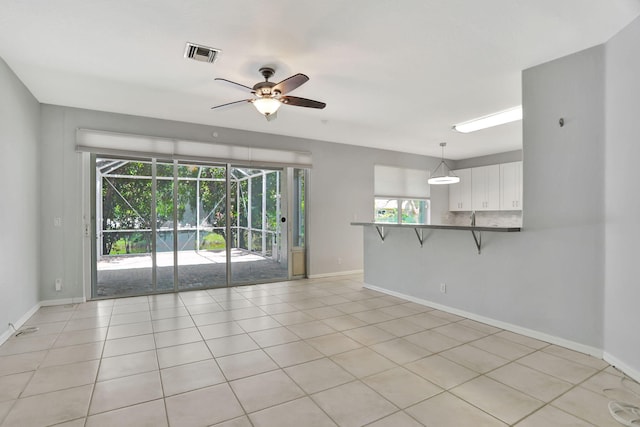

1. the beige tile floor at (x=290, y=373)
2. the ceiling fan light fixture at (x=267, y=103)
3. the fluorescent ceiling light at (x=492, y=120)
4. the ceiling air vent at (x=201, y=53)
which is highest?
the ceiling air vent at (x=201, y=53)

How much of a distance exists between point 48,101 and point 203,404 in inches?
172

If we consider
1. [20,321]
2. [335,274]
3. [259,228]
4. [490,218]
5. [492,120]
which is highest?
[492,120]

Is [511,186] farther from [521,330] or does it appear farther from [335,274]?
[521,330]

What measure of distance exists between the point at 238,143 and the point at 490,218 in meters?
6.10

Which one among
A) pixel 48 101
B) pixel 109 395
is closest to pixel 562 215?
pixel 109 395

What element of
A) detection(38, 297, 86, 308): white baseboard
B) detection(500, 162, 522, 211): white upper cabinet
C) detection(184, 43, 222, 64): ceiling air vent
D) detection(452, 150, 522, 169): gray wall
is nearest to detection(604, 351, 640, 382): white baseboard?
detection(184, 43, 222, 64): ceiling air vent

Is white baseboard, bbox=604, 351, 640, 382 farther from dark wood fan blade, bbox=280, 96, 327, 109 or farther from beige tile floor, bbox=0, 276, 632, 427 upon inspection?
dark wood fan blade, bbox=280, 96, 327, 109

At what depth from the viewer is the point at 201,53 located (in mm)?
2918

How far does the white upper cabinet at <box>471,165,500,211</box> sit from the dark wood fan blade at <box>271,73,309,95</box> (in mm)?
5934

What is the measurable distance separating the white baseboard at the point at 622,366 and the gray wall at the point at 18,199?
5241 mm

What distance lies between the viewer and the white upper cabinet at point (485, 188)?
7227 mm

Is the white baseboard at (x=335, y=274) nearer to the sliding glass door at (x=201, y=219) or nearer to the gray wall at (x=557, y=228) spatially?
the sliding glass door at (x=201, y=219)

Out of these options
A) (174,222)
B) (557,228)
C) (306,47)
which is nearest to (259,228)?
(174,222)

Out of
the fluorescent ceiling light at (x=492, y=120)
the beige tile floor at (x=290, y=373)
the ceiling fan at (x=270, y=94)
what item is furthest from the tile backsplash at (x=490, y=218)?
the ceiling fan at (x=270, y=94)
